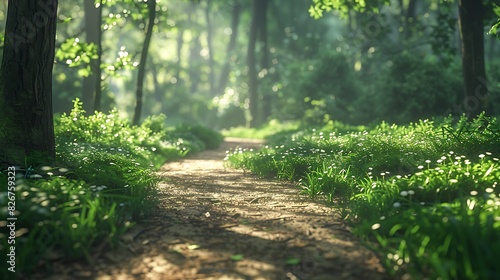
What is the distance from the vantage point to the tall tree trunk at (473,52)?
9758 mm

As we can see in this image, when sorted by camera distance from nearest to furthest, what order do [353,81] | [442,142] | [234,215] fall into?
[234,215] → [442,142] → [353,81]

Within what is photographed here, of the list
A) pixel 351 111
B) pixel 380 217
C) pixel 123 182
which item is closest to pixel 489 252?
pixel 380 217

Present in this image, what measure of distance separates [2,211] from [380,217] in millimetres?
3610

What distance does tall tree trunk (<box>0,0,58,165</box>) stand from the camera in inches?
218

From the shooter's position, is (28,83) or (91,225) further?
(28,83)

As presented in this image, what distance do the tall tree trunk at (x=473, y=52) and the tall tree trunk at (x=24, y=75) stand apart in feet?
29.4

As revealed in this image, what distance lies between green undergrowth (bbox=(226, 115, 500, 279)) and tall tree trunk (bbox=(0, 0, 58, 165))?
406 cm

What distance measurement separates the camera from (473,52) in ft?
32.3

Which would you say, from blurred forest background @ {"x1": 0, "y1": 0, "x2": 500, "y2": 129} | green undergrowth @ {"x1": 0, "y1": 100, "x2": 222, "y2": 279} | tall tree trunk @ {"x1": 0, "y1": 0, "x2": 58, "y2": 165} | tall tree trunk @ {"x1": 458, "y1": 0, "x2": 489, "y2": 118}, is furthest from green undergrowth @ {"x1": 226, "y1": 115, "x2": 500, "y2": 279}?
blurred forest background @ {"x1": 0, "y1": 0, "x2": 500, "y2": 129}

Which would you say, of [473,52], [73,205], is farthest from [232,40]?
[73,205]

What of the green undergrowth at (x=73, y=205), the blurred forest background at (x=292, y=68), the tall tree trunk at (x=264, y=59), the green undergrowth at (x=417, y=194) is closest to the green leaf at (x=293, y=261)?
the green undergrowth at (x=417, y=194)

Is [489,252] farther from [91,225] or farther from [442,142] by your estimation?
[442,142]

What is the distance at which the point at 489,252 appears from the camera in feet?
9.29

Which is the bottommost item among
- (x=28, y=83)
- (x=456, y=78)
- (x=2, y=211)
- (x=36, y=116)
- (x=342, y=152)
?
(x=2, y=211)
